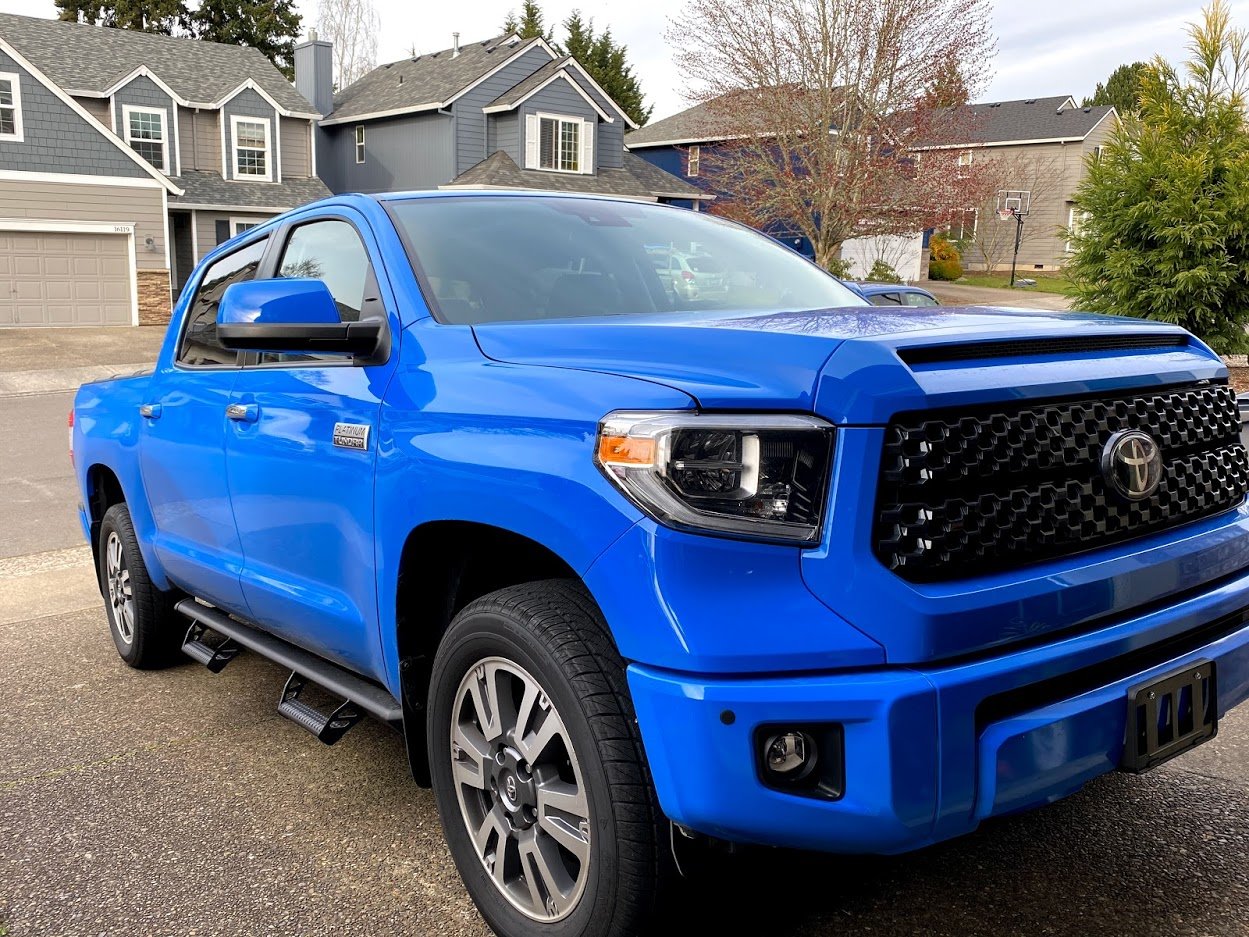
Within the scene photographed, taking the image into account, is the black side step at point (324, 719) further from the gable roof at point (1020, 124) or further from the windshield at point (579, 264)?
the gable roof at point (1020, 124)

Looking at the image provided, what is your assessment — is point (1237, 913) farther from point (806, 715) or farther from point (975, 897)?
point (806, 715)

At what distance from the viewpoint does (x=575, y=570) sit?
2.37m

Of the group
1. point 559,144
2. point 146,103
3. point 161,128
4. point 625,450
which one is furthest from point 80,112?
point 625,450

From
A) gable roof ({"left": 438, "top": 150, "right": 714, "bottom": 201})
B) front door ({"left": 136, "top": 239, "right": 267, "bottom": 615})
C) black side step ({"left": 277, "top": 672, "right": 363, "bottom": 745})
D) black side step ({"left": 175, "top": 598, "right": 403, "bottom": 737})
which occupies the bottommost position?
black side step ({"left": 277, "top": 672, "right": 363, "bottom": 745})

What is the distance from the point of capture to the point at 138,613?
486 centimetres

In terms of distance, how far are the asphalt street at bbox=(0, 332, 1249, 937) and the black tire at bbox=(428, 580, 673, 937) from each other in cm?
17

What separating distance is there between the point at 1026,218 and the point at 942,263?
353 inches

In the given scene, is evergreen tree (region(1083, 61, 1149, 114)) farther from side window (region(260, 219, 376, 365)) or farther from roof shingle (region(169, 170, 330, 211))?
side window (region(260, 219, 376, 365))

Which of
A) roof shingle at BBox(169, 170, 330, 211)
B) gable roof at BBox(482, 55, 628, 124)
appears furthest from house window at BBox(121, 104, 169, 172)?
gable roof at BBox(482, 55, 628, 124)

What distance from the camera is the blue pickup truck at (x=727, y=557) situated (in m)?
2.15

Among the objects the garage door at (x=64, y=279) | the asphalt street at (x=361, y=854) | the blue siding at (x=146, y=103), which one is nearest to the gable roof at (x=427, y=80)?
the blue siding at (x=146, y=103)

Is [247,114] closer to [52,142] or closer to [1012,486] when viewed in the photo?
[52,142]

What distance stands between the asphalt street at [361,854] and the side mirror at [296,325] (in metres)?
1.46

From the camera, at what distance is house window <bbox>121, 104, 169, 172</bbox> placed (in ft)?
99.1
